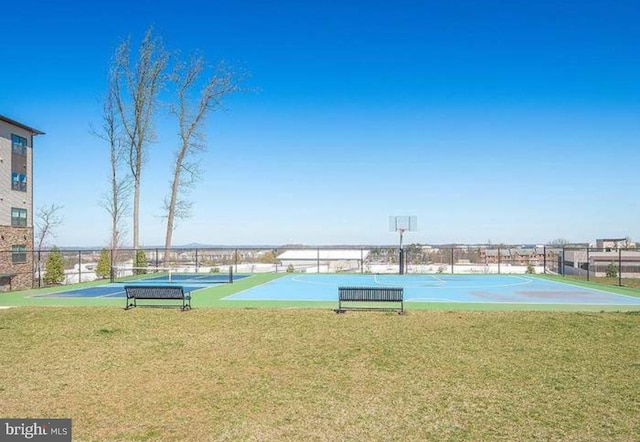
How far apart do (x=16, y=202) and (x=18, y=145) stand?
3.86 m

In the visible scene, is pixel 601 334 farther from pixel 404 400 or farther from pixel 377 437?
pixel 377 437

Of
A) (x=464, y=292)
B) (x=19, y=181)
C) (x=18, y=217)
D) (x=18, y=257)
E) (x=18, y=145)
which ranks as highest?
(x=18, y=145)

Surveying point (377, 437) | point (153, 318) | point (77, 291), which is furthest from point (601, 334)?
point (77, 291)

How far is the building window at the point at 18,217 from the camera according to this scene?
32.9 m

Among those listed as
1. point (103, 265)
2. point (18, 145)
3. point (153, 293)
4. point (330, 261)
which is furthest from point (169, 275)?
point (18, 145)

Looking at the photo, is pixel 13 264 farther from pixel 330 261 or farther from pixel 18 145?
pixel 330 261

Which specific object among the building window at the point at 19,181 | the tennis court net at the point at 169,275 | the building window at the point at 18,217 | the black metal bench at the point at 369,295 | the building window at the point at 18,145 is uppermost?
the building window at the point at 18,145

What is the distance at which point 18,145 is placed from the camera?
1337 inches

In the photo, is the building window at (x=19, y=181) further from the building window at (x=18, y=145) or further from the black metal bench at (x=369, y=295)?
the black metal bench at (x=369, y=295)

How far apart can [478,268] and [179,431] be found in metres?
25.3

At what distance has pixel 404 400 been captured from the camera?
5.67 meters

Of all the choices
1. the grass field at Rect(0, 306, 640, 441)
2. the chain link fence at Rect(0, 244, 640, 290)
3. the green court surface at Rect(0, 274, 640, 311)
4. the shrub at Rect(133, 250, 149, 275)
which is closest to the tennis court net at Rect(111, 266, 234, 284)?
the shrub at Rect(133, 250, 149, 275)
